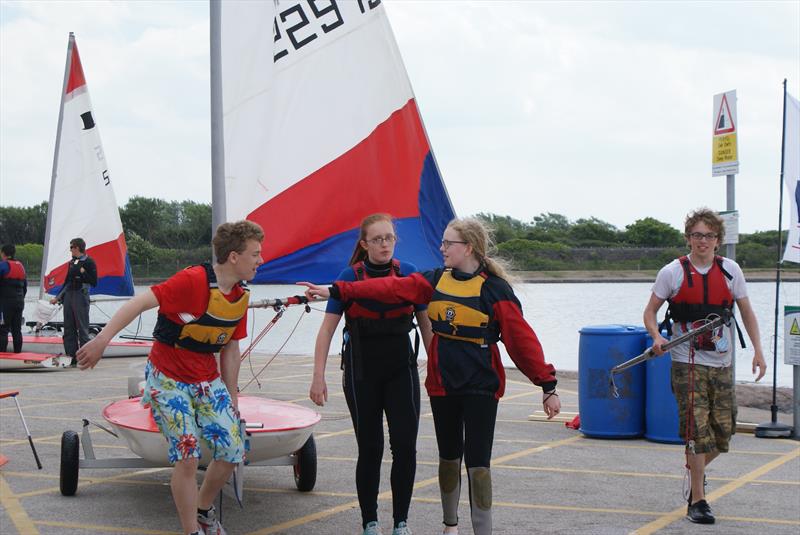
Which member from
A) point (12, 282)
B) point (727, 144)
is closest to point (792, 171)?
point (727, 144)

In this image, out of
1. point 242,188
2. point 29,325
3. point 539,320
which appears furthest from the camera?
point 539,320

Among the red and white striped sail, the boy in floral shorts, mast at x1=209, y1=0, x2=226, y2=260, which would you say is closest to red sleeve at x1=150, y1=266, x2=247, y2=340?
the boy in floral shorts

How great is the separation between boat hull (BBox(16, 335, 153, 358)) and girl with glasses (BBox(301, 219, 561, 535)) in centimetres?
1345

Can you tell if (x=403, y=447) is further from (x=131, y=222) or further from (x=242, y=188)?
(x=131, y=222)

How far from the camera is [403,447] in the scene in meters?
5.07

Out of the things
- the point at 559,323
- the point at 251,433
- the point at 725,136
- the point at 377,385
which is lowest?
the point at 559,323

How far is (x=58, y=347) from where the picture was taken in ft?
57.6

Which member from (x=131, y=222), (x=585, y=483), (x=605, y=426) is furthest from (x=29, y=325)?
(x=131, y=222)

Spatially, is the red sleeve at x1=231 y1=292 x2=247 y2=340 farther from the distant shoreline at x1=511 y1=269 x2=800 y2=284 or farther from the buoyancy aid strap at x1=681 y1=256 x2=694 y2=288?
the distant shoreline at x1=511 y1=269 x2=800 y2=284

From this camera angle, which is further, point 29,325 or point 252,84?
point 29,325

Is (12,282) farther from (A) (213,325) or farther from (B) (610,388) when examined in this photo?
(A) (213,325)

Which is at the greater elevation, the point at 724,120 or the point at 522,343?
the point at 724,120

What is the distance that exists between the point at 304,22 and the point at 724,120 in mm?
4589

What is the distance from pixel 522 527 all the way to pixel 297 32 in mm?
3424
